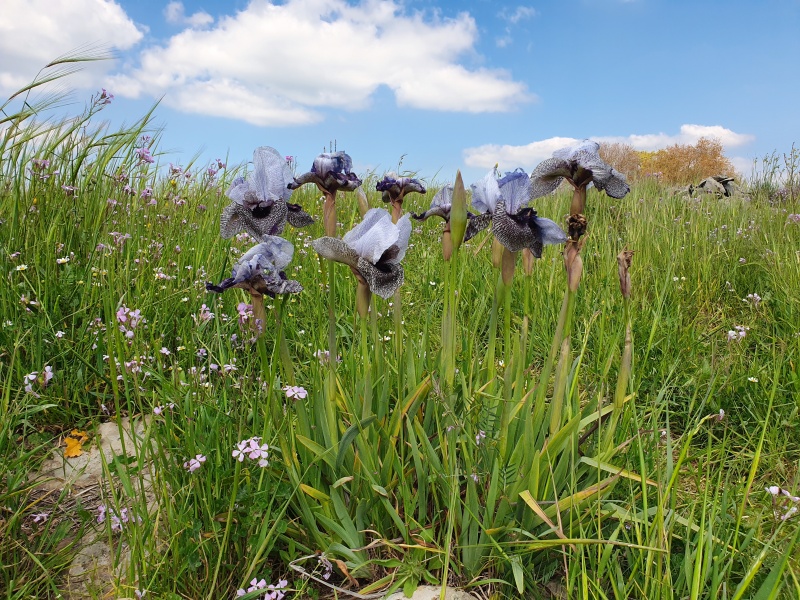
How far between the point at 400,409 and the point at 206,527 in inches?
30.5

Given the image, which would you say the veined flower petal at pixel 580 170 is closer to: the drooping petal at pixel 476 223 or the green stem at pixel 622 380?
the drooping petal at pixel 476 223

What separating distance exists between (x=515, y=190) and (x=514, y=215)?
10 cm

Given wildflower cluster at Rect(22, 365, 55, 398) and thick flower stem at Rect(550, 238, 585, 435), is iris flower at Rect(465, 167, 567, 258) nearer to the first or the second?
thick flower stem at Rect(550, 238, 585, 435)

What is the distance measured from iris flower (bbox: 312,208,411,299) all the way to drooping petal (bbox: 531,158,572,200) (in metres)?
0.53

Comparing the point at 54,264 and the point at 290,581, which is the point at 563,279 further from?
the point at 54,264

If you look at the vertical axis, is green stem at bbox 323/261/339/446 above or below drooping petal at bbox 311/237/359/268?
below

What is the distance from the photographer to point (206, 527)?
75.9 inches

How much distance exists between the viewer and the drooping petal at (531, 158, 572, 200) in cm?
193

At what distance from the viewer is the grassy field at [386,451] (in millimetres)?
1815

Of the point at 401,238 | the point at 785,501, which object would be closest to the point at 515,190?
the point at 401,238

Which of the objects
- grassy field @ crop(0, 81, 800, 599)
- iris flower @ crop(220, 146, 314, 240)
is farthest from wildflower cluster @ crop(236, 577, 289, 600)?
iris flower @ crop(220, 146, 314, 240)

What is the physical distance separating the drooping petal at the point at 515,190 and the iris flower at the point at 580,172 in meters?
0.14

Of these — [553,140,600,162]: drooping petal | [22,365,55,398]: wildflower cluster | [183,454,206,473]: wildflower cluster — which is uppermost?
[553,140,600,162]: drooping petal

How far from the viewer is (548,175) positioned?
1.98m
